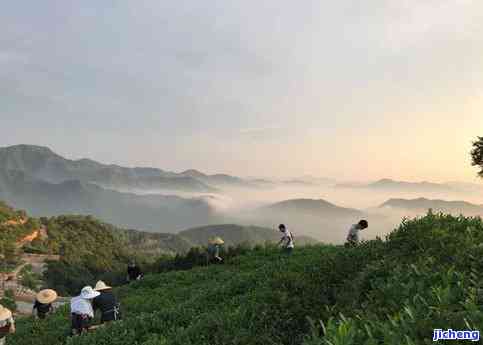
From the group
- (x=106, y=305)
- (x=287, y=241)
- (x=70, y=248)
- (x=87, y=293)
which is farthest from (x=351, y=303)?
(x=70, y=248)

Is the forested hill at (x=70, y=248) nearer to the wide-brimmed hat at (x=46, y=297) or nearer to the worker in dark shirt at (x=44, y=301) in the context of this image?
the worker in dark shirt at (x=44, y=301)

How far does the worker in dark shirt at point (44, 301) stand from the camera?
1895 centimetres

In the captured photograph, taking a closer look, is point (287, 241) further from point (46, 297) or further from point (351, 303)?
point (351, 303)

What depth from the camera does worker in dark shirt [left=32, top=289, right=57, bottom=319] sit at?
1895 cm

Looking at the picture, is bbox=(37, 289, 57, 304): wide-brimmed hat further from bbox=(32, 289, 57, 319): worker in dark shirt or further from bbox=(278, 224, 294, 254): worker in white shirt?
bbox=(278, 224, 294, 254): worker in white shirt

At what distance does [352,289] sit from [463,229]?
364 cm

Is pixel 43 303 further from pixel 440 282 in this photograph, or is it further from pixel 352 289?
pixel 440 282

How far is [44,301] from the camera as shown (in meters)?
19.0

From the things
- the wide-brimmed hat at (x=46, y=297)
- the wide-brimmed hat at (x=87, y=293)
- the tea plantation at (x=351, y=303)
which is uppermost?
the tea plantation at (x=351, y=303)

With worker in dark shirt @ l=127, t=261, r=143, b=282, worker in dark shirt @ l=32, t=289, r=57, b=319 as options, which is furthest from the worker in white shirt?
worker in dark shirt @ l=32, t=289, r=57, b=319

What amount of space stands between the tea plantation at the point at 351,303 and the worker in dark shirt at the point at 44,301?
1813mm

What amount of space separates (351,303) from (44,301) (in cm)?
1518

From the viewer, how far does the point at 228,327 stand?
1048 centimetres

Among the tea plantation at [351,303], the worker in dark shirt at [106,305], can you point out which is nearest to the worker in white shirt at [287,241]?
the tea plantation at [351,303]
